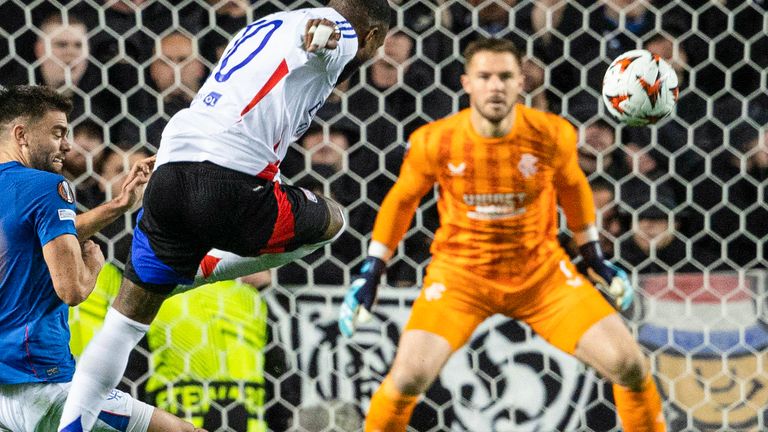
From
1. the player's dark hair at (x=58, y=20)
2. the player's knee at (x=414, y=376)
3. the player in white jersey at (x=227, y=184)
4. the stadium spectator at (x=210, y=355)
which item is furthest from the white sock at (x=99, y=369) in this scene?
the player's dark hair at (x=58, y=20)

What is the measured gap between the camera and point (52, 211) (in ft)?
7.72

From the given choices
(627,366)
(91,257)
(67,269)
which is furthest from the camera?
(627,366)

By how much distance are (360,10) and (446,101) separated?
0.98m

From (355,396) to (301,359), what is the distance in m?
0.22

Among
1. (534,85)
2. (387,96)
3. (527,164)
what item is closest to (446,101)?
(387,96)

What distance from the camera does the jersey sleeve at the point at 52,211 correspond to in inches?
92.1

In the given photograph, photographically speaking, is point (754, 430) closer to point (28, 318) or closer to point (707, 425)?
point (707, 425)

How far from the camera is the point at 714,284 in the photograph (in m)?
3.47

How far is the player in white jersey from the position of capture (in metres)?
2.35

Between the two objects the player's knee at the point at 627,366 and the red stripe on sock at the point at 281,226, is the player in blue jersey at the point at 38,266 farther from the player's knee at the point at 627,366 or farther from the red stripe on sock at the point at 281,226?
the player's knee at the point at 627,366

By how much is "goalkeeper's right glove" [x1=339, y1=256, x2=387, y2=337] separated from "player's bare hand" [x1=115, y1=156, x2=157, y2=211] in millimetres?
654

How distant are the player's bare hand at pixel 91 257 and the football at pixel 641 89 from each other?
4.81 feet

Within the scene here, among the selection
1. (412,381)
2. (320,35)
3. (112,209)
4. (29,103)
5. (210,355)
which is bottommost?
(210,355)

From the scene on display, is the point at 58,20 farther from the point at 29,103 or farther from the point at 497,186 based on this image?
the point at 497,186
